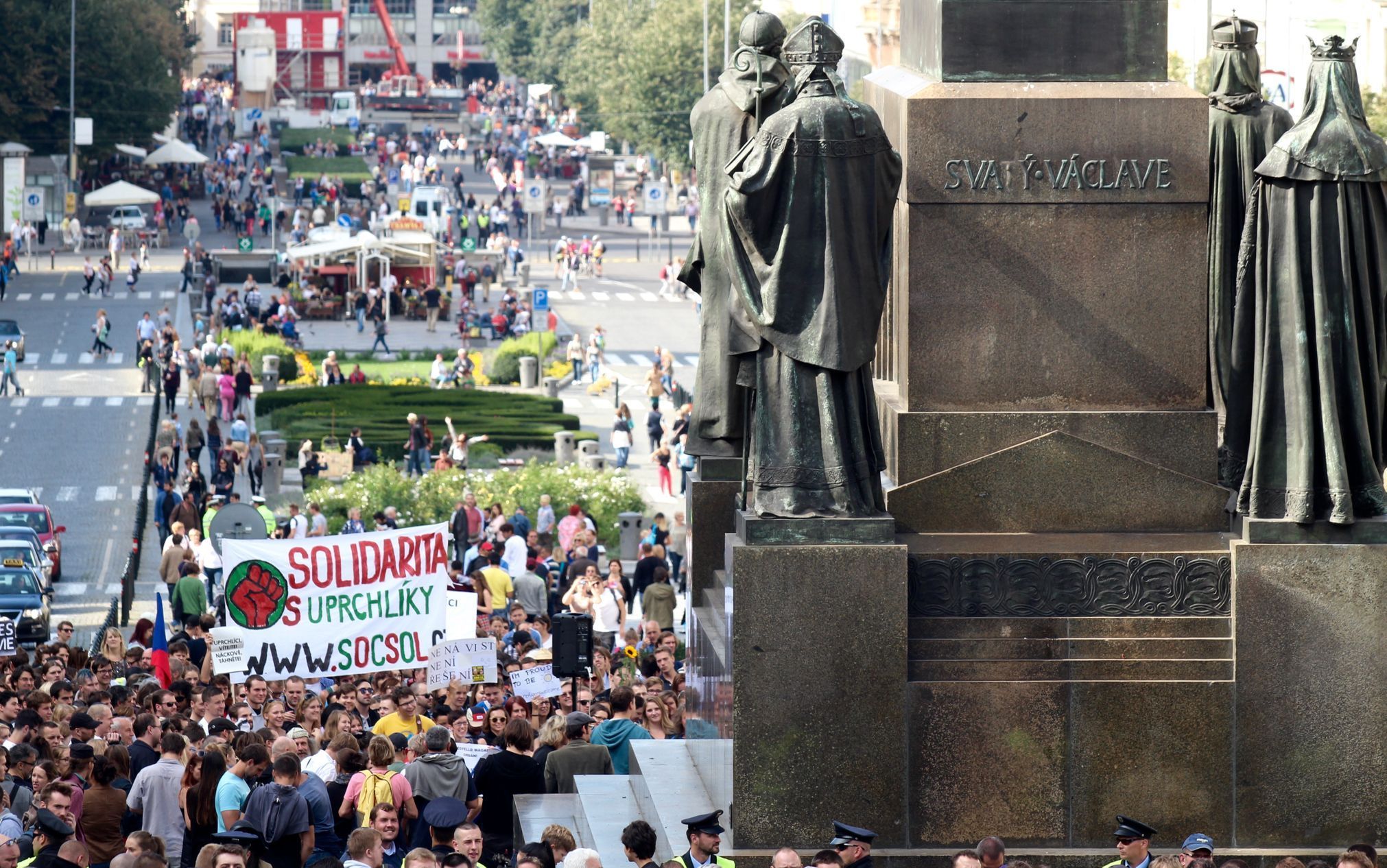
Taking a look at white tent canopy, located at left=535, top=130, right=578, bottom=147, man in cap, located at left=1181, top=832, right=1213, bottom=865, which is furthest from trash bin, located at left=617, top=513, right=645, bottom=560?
white tent canopy, located at left=535, top=130, right=578, bottom=147

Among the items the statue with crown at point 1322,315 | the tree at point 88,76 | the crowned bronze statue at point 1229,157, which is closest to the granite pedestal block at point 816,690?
the statue with crown at point 1322,315

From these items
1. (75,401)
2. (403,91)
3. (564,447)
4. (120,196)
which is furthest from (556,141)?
(564,447)

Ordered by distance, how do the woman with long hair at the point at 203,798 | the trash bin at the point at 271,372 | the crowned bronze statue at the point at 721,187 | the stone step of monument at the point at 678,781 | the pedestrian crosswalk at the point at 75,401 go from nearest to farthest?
1. the stone step of monument at the point at 678,781
2. the woman with long hair at the point at 203,798
3. the crowned bronze statue at the point at 721,187
4. the pedestrian crosswalk at the point at 75,401
5. the trash bin at the point at 271,372

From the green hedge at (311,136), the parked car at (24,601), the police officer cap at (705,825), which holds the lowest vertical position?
the parked car at (24,601)

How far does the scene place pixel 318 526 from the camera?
107ft

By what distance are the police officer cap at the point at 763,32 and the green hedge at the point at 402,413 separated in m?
30.8

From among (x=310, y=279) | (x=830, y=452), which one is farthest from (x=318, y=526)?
(x=310, y=279)

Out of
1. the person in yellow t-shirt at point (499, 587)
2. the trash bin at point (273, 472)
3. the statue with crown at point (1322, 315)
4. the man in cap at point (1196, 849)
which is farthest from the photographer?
the trash bin at point (273, 472)

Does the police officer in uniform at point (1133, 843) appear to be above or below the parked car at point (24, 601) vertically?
above

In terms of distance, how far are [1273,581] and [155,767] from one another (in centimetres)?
567

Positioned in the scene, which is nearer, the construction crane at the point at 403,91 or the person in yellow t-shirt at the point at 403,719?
the person in yellow t-shirt at the point at 403,719

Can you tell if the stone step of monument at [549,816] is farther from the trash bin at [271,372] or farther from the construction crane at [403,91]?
the construction crane at [403,91]

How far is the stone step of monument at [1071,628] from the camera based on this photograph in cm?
1223

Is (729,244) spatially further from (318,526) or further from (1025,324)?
(318,526)
